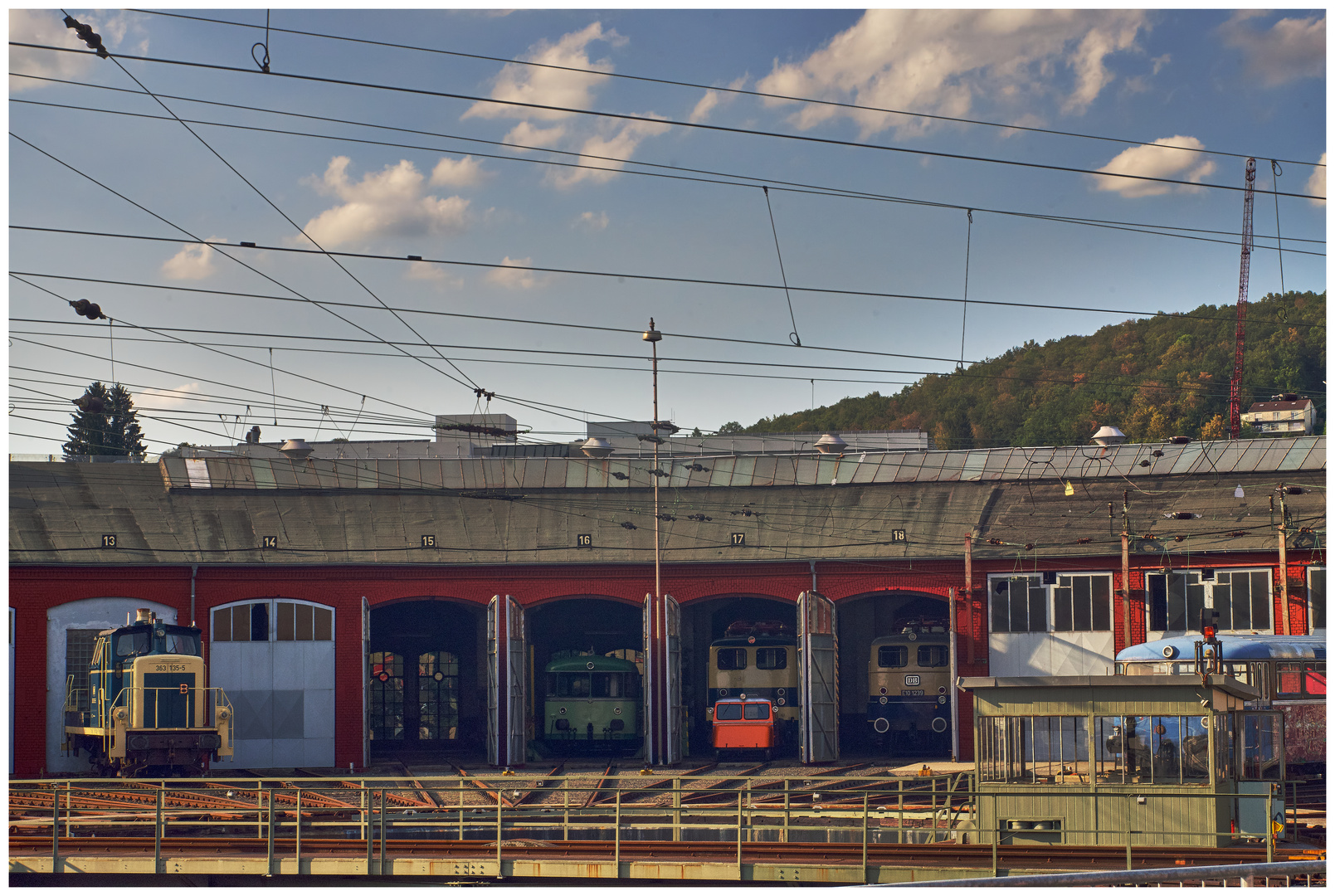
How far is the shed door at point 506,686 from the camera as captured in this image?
36.8 metres

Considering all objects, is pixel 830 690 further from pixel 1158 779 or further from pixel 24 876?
pixel 24 876

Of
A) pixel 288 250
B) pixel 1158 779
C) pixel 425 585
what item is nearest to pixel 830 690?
pixel 425 585

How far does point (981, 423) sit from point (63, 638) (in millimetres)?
76057

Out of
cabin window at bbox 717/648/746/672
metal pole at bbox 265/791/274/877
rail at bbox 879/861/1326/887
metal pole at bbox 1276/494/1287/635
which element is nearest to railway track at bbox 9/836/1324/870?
metal pole at bbox 265/791/274/877

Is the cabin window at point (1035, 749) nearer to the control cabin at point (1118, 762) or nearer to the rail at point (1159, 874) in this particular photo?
the control cabin at point (1118, 762)

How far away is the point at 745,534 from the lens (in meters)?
40.5

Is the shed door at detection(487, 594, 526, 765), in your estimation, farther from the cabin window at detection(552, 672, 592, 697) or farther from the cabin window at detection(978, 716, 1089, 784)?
the cabin window at detection(978, 716, 1089, 784)

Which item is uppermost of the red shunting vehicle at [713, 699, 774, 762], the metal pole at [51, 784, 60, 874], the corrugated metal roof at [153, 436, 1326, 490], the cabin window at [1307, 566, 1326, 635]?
the corrugated metal roof at [153, 436, 1326, 490]

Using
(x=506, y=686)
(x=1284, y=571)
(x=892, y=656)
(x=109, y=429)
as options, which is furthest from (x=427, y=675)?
(x=109, y=429)

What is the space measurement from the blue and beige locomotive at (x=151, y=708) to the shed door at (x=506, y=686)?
8.09 metres

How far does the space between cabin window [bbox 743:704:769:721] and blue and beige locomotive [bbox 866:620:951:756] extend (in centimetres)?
410

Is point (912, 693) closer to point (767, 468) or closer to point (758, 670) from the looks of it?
point (758, 670)

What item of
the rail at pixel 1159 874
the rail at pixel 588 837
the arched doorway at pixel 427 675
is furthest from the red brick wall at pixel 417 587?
the rail at pixel 1159 874

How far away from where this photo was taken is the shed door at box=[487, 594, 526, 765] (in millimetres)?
36812
